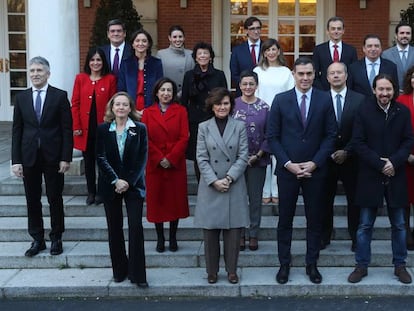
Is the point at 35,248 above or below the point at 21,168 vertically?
below

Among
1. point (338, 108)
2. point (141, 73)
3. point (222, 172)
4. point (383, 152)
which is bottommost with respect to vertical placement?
point (222, 172)

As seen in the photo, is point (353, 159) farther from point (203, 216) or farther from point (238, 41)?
point (238, 41)

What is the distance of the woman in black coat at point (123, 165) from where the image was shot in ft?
20.1

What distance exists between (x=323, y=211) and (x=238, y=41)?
30.2 ft

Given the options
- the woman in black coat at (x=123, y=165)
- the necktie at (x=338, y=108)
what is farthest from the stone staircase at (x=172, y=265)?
the necktie at (x=338, y=108)

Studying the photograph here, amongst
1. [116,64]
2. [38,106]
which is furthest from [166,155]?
[116,64]

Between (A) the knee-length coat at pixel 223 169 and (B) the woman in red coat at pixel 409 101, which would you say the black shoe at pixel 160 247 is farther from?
(B) the woman in red coat at pixel 409 101

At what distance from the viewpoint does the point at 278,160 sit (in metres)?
6.20

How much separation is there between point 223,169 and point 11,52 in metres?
10.7

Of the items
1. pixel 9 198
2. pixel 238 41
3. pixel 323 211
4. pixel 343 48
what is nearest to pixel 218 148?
pixel 323 211

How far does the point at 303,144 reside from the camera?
6141 millimetres

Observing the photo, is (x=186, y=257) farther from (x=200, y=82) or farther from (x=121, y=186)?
(x=200, y=82)

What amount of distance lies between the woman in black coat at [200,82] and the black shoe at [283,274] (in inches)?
72.1

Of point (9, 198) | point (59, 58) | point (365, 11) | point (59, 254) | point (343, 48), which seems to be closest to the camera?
point (59, 254)
